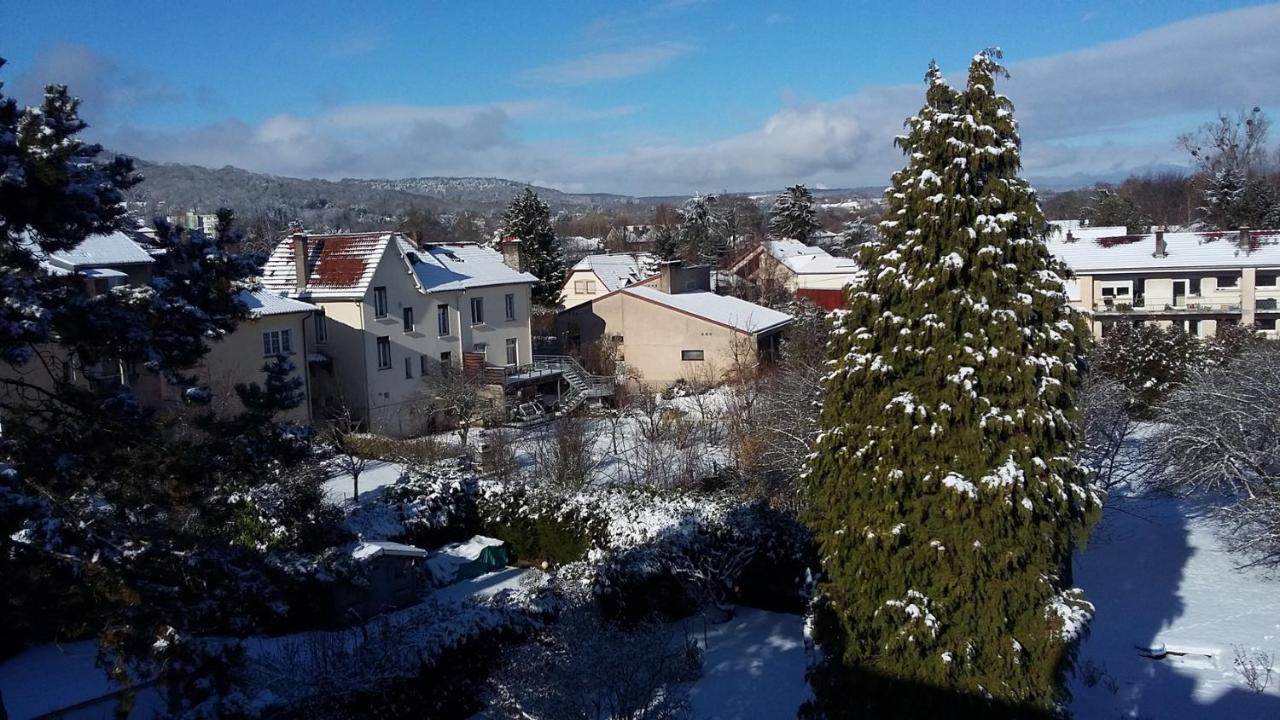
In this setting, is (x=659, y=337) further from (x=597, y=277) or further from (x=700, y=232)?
(x=700, y=232)

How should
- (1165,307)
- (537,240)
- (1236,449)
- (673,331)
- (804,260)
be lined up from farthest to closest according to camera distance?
(804,260) < (537,240) < (1165,307) < (673,331) < (1236,449)

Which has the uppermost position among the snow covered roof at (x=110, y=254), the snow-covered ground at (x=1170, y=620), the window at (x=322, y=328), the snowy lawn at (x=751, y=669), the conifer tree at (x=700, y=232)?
the conifer tree at (x=700, y=232)

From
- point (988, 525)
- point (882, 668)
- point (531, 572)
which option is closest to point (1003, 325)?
point (988, 525)

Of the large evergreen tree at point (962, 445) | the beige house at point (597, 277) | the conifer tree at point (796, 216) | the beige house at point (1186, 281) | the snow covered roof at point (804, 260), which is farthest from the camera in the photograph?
the conifer tree at point (796, 216)

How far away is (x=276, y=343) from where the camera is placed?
94.3 ft

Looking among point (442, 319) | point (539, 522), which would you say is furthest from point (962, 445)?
point (442, 319)

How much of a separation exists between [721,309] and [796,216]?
35.1 m

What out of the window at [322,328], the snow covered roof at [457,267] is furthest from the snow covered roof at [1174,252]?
the window at [322,328]

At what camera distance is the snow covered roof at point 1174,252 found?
130 feet

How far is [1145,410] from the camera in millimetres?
28688

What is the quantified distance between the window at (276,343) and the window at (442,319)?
6.33m

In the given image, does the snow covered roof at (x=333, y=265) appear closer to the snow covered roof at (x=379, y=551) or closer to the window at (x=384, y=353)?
the window at (x=384, y=353)

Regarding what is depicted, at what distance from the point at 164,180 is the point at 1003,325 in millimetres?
177453

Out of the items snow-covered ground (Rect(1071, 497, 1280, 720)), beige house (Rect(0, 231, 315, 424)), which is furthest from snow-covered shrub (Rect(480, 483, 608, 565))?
snow-covered ground (Rect(1071, 497, 1280, 720))
